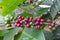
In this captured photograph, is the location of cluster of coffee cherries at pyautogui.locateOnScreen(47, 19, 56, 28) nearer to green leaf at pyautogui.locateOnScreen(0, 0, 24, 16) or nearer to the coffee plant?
the coffee plant

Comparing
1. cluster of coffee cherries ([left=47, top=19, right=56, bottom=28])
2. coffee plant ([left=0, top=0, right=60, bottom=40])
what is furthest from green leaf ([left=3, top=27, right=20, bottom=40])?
cluster of coffee cherries ([left=47, top=19, right=56, bottom=28])

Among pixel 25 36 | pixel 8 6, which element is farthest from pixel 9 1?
pixel 25 36

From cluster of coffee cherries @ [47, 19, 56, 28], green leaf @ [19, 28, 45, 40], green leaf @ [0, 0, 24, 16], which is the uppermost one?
green leaf @ [0, 0, 24, 16]

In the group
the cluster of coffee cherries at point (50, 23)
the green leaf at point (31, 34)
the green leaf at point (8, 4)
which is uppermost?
the green leaf at point (8, 4)

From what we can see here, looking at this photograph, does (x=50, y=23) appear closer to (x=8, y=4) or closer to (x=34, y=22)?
(x=34, y=22)

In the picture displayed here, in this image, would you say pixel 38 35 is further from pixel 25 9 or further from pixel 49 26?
pixel 25 9

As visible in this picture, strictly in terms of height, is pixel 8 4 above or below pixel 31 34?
above

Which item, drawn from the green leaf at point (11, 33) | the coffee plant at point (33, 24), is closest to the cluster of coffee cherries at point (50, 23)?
the coffee plant at point (33, 24)

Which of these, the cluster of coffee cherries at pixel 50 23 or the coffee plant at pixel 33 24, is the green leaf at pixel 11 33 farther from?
the cluster of coffee cherries at pixel 50 23

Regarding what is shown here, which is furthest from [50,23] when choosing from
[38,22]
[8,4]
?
[8,4]

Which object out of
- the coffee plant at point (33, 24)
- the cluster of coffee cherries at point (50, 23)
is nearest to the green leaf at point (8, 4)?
the coffee plant at point (33, 24)

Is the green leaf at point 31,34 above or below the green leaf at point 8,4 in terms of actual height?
below
